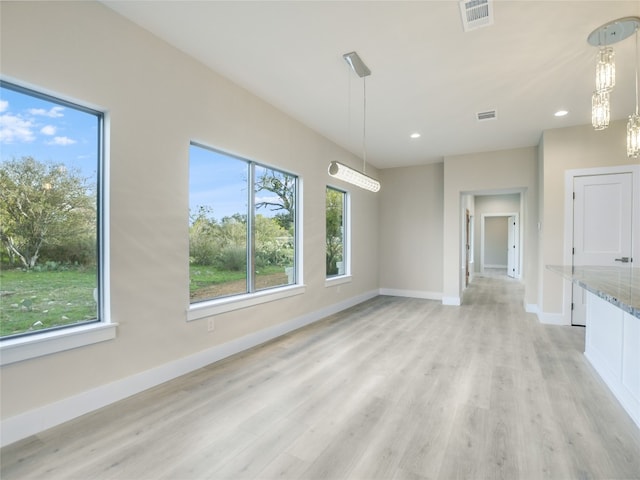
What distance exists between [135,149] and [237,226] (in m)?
1.41

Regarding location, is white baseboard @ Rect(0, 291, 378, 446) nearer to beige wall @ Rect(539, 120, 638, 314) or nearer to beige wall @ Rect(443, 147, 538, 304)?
beige wall @ Rect(443, 147, 538, 304)

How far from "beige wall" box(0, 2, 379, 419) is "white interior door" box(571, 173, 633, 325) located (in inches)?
188

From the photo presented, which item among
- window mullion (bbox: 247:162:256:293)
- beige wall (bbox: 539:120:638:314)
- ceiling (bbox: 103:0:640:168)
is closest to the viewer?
ceiling (bbox: 103:0:640:168)

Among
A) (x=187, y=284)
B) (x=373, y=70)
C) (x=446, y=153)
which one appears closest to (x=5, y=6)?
(x=187, y=284)

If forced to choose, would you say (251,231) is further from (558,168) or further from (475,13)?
(558,168)

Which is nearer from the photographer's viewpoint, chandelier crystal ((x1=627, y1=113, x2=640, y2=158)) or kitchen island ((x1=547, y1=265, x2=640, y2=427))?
kitchen island ((x1=547, y1=265, x2=640, y2=427))

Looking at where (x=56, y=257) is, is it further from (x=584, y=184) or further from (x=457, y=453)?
(x=584, y=184)

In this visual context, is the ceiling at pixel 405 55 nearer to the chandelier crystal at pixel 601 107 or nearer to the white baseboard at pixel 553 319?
the chandelier crystal at pixel 601 107

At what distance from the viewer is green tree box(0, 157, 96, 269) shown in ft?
6.49

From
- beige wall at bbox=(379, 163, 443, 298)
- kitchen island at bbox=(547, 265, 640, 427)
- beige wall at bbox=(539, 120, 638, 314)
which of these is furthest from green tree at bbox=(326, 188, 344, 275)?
kitchen island at bbox=(547, 265, 640, 427)

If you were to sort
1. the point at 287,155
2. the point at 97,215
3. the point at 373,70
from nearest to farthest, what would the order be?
1. the point at 97,215
2. the point at 373,70
3. the point at 287,155

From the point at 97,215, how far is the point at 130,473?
1.71 meters

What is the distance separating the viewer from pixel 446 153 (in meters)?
6.15

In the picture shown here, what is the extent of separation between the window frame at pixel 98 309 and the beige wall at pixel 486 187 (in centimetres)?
569
